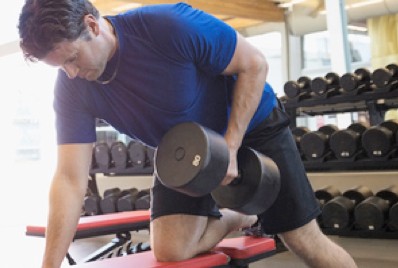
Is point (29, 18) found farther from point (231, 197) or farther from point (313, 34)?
point (313, 34)

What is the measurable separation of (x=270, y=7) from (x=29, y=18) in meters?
5.68

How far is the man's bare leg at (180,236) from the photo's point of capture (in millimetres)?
1772

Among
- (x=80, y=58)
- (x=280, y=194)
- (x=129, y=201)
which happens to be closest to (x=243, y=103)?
(x=280, y=194)

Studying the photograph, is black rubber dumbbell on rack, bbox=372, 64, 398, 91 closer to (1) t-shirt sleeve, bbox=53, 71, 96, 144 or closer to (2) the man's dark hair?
(1) t-shirt sleeve, bbox=53, 71, 96, 144

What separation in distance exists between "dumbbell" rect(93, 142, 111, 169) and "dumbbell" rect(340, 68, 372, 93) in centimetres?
206

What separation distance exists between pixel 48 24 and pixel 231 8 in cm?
450

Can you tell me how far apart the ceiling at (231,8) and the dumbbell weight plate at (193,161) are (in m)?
3.58

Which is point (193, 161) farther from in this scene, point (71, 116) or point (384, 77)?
point (384, 77)

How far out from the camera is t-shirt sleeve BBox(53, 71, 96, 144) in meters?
1.69

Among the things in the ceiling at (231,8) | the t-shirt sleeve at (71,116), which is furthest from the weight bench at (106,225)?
the ceiling at (231,8)

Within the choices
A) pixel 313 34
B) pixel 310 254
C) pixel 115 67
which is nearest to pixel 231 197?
pixel 310 254

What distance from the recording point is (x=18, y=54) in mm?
6391

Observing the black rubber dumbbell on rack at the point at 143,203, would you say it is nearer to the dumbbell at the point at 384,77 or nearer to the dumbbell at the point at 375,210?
the dumbbell at the point at 375,210

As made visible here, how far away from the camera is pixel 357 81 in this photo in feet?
11.9
